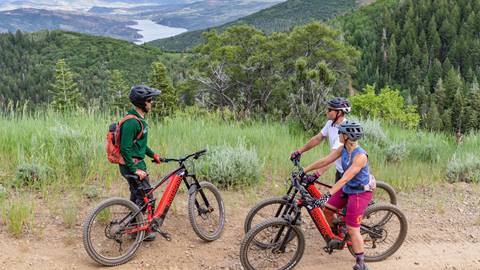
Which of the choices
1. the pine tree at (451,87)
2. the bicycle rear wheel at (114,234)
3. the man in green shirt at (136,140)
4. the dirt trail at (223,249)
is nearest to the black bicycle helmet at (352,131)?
the dirt trail at (223,249)

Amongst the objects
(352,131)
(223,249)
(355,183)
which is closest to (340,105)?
(352,131)

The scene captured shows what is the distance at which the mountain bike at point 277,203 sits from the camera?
5155mm

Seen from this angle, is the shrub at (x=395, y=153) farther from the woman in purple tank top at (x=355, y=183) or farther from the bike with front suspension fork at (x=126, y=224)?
the bike with front suspension fork at (x=126, y=224)

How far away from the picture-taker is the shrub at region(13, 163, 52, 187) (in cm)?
636

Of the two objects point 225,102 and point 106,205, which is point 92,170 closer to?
point 106,205

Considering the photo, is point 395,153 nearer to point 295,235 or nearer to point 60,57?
point 295,235

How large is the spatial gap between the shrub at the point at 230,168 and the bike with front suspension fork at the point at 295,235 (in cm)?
191

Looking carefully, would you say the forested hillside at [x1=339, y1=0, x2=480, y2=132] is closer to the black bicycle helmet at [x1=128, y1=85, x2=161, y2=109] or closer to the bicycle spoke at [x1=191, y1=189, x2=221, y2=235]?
the bicycle spoke at [x1=191, y1=189, x2=221, y2=235]

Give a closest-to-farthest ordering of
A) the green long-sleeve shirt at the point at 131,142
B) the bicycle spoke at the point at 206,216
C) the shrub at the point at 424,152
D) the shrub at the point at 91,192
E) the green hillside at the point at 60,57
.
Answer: the green long-sleeve shirt at the point at 131,142 < the bicycle spoke at the point at 206,216 < the shrub at the point at 91,192 < the shrub at the point at 424,152 < the green hillside at the point at 60,57

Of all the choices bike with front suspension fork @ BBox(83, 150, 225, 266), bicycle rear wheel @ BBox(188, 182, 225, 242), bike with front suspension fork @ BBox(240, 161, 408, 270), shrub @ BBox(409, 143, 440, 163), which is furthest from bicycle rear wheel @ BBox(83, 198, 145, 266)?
shrub @ BBox(409, 143, 440, 163)

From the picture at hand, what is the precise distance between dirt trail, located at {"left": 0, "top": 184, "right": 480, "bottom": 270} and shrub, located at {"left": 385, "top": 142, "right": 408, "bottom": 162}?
233 centimetres

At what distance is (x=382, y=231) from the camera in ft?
17.6

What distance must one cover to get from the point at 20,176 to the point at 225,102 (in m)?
33.6

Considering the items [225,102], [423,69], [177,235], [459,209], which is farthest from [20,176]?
[423,69]
